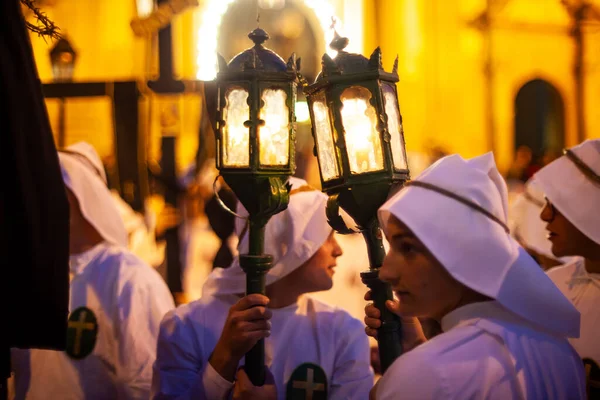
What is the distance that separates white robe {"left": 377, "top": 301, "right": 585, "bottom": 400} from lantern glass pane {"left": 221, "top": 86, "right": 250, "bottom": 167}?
1.26m

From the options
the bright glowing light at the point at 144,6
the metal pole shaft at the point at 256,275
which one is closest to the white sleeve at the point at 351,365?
the metal pole shaft at the point at 256,275

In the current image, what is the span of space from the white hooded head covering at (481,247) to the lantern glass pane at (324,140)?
619mm

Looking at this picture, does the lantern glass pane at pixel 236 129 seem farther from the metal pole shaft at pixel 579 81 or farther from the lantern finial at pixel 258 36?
the metal pole shaft at pixel 579 81

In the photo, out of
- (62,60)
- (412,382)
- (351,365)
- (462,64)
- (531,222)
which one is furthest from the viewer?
(462,64)

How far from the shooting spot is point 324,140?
3562mm

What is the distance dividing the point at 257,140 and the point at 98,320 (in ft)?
7.47

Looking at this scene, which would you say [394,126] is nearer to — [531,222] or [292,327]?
[292,327]

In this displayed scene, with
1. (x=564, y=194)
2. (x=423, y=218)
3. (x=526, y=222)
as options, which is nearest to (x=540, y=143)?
(x=526, y=222)

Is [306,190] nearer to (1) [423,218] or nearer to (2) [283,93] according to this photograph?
(2) [283,93]

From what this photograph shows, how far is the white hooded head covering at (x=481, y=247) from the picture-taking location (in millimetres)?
2770

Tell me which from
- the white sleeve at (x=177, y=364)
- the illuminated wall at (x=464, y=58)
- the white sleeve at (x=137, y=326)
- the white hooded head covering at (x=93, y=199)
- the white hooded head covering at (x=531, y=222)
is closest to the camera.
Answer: the white sleeve at (x=177, y=364)

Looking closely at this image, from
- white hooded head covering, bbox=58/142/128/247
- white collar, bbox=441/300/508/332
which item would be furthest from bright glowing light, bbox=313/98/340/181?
white hooded head covering, bbox=58/142/128/247

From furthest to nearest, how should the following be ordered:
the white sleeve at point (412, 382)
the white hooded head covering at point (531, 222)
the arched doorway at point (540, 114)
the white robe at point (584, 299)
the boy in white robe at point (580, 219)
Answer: the arched doorway at point (540, 114), the white hooded head covering at point (531, 222), the boy in white robe at point (580, 219), the white robe at point (584, 299), the white sleeve at point (412, 382)

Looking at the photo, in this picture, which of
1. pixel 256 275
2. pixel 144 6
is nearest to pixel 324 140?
pixel 256 275
